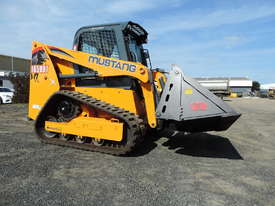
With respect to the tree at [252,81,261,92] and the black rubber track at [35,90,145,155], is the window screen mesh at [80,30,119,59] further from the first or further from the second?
the tree at [252,81,261,92]

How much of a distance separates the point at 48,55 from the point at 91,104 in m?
1.79

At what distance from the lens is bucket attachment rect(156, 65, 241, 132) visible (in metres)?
3.88

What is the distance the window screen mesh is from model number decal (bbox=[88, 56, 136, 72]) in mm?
335

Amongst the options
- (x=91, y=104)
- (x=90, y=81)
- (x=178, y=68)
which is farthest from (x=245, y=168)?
(x=90, y=81)

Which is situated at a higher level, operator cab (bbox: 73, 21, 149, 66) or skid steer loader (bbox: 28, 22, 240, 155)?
operator cab (bbox: 73, 21, 149, 66)

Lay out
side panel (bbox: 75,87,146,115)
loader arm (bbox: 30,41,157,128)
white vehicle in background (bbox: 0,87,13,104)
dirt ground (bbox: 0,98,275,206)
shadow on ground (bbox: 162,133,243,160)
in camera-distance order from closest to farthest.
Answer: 1. dirt ground (bbox: 0,98,275,206)
2. loader arm (bbox: 30,41,157,128)
3. side panel (bbox: 75,87,146,115)
4. shadow on ground (bbox: 162,133,243,160)
5. white vehicle in background (bbox: 0,87,13,104)

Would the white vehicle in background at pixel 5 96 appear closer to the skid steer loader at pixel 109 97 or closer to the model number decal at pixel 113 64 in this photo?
the skid steer loader at pixel 109 97

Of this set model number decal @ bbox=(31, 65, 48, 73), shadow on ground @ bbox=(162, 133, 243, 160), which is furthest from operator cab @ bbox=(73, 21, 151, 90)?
shadow on ground @ bbox=(162, 133, 243, 160)

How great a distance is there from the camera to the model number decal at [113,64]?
4535 millimetres

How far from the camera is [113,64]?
471cm

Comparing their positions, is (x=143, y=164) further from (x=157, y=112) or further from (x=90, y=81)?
(x=90, y=81)

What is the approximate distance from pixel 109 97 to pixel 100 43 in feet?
4.56

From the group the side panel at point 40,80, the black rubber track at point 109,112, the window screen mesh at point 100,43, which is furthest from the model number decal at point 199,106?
the side panel at point 40,80

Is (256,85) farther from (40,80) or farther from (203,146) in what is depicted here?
(40,80)
